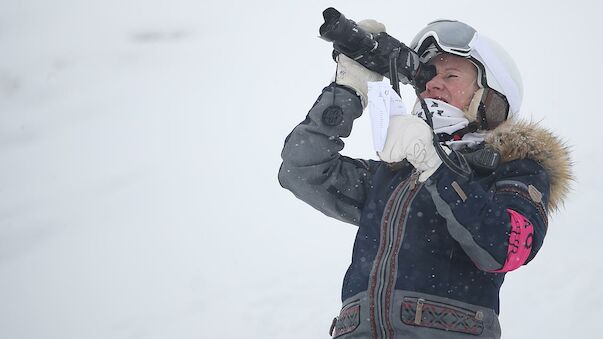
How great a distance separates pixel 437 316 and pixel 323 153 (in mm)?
610

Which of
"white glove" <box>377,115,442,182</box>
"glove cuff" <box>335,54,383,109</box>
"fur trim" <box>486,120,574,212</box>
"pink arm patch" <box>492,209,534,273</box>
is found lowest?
"pink arm patch" <box>492,209,534,273</box>

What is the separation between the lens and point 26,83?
32.3 feet

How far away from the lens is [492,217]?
1625 mm

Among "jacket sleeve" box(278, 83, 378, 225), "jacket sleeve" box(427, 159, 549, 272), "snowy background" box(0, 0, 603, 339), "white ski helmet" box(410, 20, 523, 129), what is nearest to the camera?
"jacket sleeve" box(427, 159, 549, 272)

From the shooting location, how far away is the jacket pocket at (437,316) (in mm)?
1695

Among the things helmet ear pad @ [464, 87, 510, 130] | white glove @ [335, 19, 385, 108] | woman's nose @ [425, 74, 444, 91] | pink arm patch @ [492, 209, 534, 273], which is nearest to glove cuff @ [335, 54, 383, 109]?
white glove @ [335, 19, 385, 108]

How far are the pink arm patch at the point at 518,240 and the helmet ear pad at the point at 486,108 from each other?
0.47 meters

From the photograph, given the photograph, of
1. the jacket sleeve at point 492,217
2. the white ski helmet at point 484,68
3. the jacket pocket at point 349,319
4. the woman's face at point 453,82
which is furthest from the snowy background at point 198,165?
the jacket pocket at point 349,319

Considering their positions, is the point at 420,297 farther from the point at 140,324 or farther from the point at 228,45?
the point at 228,45

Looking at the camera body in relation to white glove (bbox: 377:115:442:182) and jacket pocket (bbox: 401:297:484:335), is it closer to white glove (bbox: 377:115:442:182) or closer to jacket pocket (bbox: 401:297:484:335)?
white glove (bbox: 377:115:442:182)

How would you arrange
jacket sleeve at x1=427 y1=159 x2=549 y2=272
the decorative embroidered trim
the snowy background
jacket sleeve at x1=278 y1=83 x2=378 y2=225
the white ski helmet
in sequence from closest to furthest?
jacket sleeve at x1=427 y1=159 x2=549 y2=272
the decorative embroidered trim
jacket sleeve at x1=278 y1=83 x2=378 y2=225
the white ski helmet
the snowy background

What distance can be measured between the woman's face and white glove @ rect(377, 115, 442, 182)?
1.16 feet

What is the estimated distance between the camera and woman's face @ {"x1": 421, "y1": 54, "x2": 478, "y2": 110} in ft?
6.75

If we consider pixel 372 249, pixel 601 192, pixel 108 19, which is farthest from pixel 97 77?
pixel 372 249
